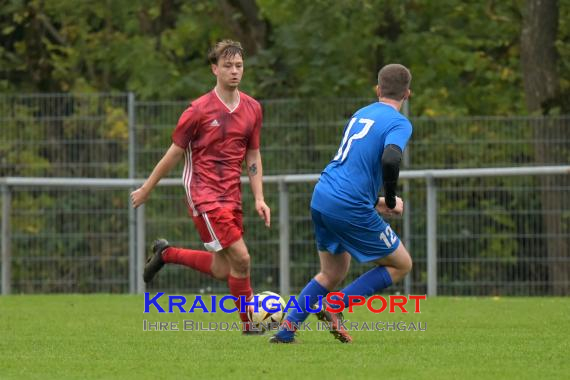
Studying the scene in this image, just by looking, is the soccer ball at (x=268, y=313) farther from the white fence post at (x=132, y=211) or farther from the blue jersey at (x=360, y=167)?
the white fence post at (x=132, y=211)

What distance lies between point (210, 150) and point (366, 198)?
4.67ft

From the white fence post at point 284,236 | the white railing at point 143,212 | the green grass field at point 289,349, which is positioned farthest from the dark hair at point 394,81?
the white fence post at point 284,236

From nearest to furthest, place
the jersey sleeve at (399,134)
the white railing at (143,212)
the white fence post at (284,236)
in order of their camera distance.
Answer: the jersey sleeve at (399,134), the white railing at (143,212), the white fence post at (284,236)

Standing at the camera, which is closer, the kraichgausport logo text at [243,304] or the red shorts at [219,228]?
the red shorts at [219,228]

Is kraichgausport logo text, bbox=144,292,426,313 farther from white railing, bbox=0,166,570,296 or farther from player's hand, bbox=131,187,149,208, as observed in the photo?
player's hand, bbox=131,187,149,208

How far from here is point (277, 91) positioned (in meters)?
18.5

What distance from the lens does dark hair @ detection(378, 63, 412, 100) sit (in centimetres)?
809

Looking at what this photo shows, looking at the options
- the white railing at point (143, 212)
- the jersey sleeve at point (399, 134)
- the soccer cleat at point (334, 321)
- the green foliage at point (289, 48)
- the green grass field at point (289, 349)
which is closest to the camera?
the green grass field at point (289, 349)

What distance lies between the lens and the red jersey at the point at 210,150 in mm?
8938

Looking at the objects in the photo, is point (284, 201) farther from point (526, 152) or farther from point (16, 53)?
point (16, 53)

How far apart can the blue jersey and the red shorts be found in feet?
3.20

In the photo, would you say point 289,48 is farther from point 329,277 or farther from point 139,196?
point 329,277

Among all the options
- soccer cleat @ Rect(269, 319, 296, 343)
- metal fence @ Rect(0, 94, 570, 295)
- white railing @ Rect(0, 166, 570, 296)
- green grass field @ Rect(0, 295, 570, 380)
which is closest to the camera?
green grass field @ Rect(0, 295, 570, 380)

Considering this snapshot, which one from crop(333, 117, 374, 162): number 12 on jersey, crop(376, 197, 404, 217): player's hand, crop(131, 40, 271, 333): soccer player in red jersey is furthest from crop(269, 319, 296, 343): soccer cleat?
crop(333, 117, 374, 162): number 12 on jersey
